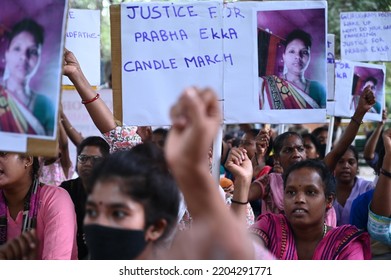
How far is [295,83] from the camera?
4.64 m

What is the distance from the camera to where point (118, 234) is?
2.31m

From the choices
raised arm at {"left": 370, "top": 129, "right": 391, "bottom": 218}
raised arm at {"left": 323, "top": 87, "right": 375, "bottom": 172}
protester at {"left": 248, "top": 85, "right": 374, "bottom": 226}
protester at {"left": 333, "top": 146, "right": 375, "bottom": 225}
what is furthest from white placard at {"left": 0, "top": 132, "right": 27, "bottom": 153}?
protester at {"left": 333, "top": 146, "right": 375, "bottom": 225}

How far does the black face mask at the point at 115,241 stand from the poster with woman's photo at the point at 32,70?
22.3 inches

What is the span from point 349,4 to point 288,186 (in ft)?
28.7

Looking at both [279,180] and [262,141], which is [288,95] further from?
[262,141]

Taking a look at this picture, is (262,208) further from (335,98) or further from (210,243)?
(210,243)

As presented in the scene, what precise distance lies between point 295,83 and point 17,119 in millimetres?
2284

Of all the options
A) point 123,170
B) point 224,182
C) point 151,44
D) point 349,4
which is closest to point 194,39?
point 151,44

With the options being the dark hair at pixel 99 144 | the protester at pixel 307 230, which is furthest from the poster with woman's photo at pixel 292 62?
the dark hair at pixel 99 144

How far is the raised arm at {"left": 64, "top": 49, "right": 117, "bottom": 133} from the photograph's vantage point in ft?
13.3

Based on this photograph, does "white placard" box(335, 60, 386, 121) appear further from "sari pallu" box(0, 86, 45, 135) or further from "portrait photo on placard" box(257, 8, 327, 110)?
"sari pallu" box(0, 86, 45, 135)

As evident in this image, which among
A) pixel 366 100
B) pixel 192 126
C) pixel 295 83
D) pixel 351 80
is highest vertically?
pixel 351 80

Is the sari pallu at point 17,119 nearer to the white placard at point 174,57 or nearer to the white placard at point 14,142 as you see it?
the white placard at point 14,142

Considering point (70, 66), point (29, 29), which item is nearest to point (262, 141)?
point (70, 66)
